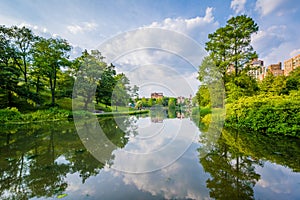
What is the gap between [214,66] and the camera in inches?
596

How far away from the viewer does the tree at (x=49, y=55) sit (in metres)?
17.1

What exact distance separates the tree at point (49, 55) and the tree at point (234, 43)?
56.4 feet

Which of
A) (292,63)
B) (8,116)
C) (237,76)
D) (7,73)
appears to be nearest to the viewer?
(8,116)

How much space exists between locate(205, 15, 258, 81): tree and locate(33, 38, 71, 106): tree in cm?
1719

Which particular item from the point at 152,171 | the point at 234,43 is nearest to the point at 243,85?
the point at 234,43

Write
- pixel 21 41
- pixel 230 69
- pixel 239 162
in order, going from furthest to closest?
pixel 21 41, pixel 230 69, pixel 239 162

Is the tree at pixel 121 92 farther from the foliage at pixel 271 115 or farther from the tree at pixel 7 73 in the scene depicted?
the foliage at pixel 271 115

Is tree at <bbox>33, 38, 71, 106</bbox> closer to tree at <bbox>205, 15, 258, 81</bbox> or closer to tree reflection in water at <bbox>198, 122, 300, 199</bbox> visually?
tree at <bbox>205, 15, 258, 81</bbox>

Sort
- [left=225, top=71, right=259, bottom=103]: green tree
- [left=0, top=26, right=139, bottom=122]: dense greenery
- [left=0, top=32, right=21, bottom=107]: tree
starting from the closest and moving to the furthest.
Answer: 1. [left=225, top=71, right=259, bottom=103]: green tree
2. [left=0, top=32, right=21, bottom=107]: tree
3. [left=0, top=26, right=139, bottom=122]: dense greenery

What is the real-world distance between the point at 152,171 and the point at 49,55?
19.5 metres

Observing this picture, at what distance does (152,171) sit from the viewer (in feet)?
11.3

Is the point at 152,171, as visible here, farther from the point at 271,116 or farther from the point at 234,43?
the point at 234,43

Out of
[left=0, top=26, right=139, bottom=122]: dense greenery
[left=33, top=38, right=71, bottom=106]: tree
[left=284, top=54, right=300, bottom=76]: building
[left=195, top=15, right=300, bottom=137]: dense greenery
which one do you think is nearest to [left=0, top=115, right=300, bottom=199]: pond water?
[left=195, top=15, right=300, bottom=137]: dense greenery

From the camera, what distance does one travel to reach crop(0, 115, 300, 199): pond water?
8.36 feet
